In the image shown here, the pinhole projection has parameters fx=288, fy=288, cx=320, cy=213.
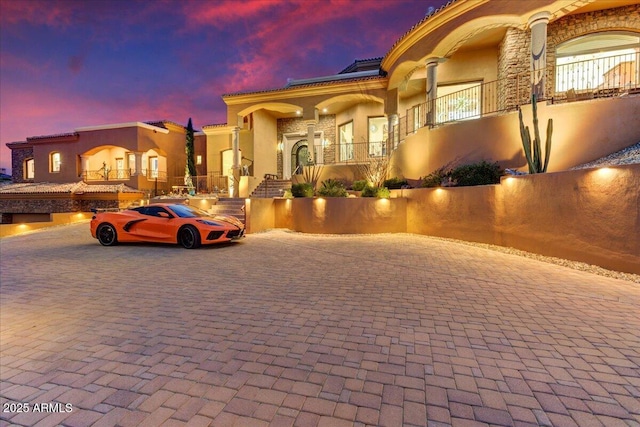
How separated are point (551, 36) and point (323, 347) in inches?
598

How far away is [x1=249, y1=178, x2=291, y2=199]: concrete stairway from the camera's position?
1630 cm

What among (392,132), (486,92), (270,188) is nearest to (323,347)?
(392,132)

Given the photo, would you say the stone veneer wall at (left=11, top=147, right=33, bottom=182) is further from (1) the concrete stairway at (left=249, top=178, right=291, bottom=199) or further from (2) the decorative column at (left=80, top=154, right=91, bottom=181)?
(1) the concrete stairway at (left=249, top=178, right=291, bottom=199)

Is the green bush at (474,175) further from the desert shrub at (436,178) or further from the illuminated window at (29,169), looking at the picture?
the illuminated window at (29,169)

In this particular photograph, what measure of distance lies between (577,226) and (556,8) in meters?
8.05

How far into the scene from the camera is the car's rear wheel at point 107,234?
29.6ft

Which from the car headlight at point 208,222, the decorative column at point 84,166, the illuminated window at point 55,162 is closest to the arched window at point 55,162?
the illuminated window at point 55,162

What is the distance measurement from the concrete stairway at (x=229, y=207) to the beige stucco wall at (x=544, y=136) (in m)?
7.75

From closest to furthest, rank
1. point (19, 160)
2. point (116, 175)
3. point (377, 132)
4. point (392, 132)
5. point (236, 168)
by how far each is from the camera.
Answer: point (392, 132) < point (236, 168) < point (377, 132) < point (116, 175) < point (19, 160)

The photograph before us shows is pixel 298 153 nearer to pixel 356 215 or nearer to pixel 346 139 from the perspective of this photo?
pixel 346 139

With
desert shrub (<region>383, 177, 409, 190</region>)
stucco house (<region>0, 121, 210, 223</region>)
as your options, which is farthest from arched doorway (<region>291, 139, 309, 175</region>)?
desert shrub (<region>383, 177, 409, 190</region>)

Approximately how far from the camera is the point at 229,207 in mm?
13180

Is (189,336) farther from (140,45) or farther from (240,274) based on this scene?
(140,45)

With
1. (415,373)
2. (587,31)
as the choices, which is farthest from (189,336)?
(587,31)
